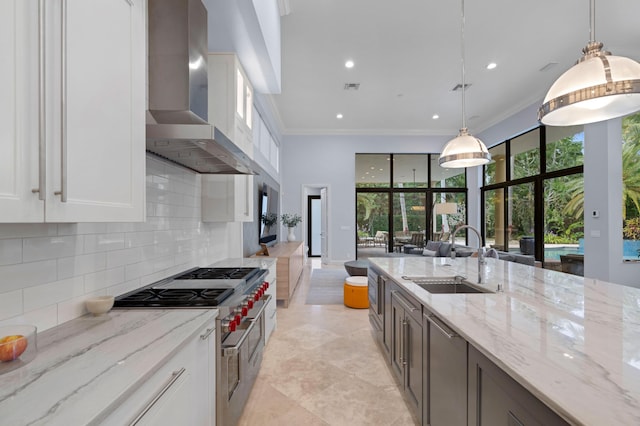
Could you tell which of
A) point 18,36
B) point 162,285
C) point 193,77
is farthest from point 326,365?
point 18,36

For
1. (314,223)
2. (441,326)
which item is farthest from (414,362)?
(314,223)

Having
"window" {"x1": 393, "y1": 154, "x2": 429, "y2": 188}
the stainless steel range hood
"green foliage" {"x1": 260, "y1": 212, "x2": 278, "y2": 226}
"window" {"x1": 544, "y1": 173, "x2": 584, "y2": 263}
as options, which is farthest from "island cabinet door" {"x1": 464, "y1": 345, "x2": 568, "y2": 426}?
"window" {"x1": 393, "y1": 154, "x2": 429, "y2": 188}

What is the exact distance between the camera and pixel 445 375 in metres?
1.38

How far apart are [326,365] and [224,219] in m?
1.58

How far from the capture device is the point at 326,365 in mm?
2600

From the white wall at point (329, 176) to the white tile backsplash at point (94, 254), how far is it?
569cm

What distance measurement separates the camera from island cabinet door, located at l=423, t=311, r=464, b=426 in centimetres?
123

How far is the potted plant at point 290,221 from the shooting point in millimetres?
6883

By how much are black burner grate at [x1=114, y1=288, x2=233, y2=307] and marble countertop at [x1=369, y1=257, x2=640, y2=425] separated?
1.12 metres

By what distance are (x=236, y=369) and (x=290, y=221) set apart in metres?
5.41

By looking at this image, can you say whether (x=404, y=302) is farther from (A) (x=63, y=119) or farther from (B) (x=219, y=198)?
(A) (x=63, y=119)

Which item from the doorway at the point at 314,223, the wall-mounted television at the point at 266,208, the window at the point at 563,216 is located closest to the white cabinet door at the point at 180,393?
the wall-mounted television at the point at 266,208

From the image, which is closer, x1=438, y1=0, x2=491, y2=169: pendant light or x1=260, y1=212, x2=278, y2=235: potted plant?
x1=438, y1=0, x2=491, y2=169: pendant light

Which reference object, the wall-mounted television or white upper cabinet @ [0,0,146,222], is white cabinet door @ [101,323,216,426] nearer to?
white upper cabinet @ [0,0,146,222]
